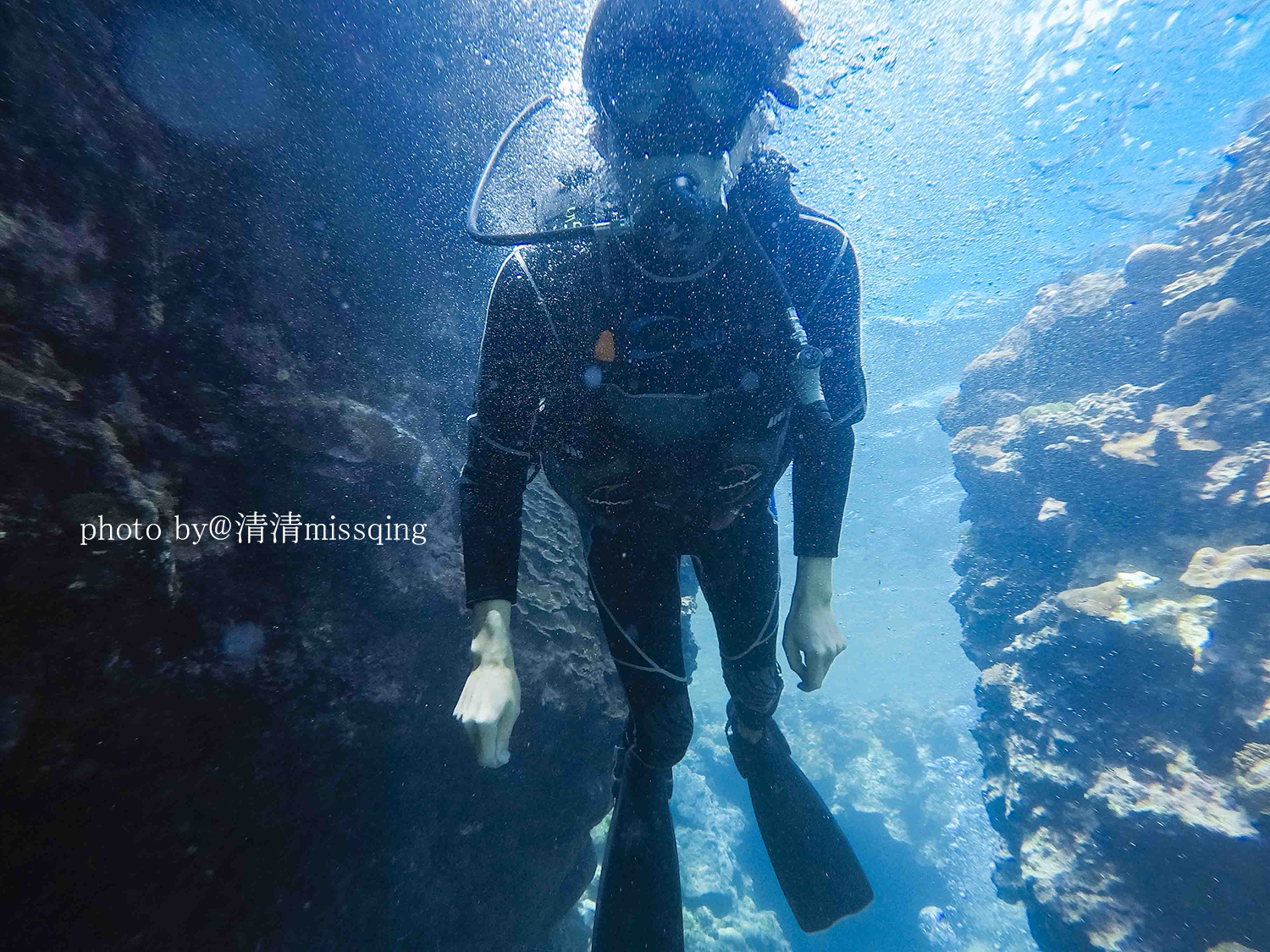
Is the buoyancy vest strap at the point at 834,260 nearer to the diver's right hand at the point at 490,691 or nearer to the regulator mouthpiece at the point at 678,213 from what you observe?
the regulator mouthpiece at the point at 678,213

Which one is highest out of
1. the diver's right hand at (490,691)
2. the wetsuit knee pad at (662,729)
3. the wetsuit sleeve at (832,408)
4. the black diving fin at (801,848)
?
the wetsuit sleeve at (832,408)

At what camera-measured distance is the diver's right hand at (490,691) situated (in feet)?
5.10

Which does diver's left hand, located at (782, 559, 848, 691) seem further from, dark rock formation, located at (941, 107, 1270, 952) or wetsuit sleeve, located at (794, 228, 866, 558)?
dark rock formation, located at (941, 107, 1270, 952)

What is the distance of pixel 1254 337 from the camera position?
9.01m

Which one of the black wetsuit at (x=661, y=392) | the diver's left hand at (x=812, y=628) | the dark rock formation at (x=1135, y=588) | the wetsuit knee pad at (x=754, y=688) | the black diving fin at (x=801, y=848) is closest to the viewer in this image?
the black wetsuit at (x=661, y=392)

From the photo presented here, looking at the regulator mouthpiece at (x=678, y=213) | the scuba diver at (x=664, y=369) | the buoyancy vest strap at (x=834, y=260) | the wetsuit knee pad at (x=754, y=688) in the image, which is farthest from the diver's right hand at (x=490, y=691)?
the buoyancy vest strap at (x=834, y=260)

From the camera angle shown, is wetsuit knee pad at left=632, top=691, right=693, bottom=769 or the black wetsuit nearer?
the black wetsuit

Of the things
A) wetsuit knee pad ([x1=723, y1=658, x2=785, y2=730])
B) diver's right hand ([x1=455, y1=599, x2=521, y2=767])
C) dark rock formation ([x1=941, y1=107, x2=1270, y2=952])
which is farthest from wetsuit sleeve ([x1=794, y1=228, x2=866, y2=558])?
dark rock formation ([x1=941, y1=107, x2=1270, y2=952])

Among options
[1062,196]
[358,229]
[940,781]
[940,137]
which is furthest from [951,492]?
[358,229]

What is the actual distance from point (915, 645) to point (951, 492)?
32273 mm

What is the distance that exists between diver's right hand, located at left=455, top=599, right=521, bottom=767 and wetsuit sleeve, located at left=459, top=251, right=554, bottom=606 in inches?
3.4

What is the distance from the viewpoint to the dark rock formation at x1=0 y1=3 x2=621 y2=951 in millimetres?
1985

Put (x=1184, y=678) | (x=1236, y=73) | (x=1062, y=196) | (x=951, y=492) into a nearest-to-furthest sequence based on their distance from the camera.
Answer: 1. (x=1184, y=678)
2. (x=1236, y=73)
3. (x=1062, y=196)
4. (x=951, y=492)

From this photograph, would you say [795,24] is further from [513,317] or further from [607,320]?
[513,317]
